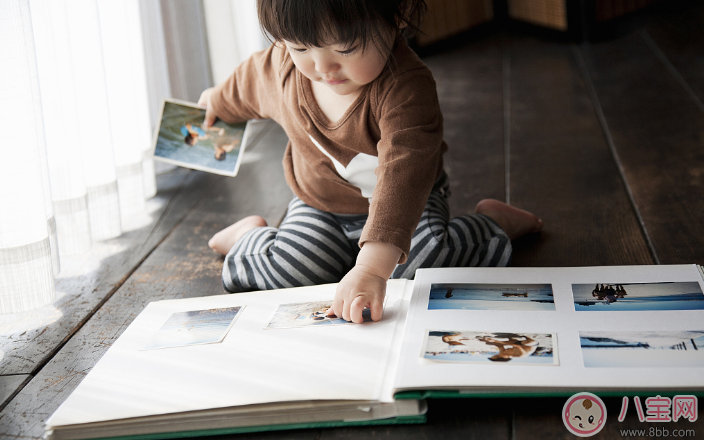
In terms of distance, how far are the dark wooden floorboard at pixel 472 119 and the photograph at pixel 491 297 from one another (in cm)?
37

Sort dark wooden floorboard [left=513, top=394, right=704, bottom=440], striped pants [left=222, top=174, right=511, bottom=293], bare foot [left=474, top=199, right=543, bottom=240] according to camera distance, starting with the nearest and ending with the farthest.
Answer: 1. dark wooden floorboard [left=513, top=394, right=704, bottom=440]
2. striped pants [left=222, top=174, right=511, bottom=293]
3. bare foot [left=474, top=199, right=543, bottom=240]

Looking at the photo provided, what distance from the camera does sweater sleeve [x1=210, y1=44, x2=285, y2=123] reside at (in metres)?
0.95

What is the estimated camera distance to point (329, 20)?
68 centimetres

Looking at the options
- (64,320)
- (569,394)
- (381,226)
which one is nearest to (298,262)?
(381,226)

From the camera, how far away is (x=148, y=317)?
28.4 inches

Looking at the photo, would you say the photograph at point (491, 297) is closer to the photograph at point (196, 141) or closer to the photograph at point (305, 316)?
the photograph at point (305, 316)

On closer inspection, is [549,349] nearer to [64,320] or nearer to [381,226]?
[381,226]

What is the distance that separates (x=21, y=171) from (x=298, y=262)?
35cm

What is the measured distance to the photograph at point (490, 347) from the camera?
0.55 metres

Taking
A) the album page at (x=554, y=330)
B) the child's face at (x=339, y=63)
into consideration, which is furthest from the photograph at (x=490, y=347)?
the child's face at (x=339, y=63)

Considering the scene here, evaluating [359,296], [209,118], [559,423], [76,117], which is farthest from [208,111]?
[559,423]

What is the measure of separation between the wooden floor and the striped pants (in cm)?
6

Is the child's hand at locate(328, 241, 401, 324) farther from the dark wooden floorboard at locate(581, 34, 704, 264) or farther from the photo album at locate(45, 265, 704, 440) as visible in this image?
the dark wooden floorboard at locate(581, 34, 704, 264)

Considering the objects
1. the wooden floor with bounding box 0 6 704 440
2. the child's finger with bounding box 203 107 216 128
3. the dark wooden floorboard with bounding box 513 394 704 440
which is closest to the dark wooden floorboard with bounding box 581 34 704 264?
the wooden floor with bounding box 0 6 704 440
